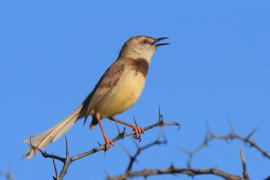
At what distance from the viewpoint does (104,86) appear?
891 centimetres

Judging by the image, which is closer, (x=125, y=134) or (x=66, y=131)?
(x=125, y=134)

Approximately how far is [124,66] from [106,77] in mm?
361

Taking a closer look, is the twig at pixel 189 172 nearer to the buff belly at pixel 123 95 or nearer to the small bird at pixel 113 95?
the small bird at pixel 113 95

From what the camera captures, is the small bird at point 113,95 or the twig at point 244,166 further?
the small bird at point 113,95

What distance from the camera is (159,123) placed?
494 centimetres

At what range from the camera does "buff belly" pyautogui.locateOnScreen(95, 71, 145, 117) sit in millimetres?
8555

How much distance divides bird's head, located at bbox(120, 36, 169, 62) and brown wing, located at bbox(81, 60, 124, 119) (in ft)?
2.36

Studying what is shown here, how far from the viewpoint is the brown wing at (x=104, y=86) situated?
8734 millimetres

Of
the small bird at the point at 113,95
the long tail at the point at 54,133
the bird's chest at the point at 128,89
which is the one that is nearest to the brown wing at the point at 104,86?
the small bird at the point at 113,95

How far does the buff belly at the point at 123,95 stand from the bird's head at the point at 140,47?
1.07 meters

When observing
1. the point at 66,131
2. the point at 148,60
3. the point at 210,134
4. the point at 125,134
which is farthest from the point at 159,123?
the point at 148,60

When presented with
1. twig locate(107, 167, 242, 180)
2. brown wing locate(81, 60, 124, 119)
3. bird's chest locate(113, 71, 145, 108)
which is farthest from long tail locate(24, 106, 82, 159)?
twig locate(107, 167, 242, 180)

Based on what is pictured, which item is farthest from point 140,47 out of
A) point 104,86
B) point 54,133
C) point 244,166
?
point 244,166

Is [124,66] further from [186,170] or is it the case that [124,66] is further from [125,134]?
[186,170]
